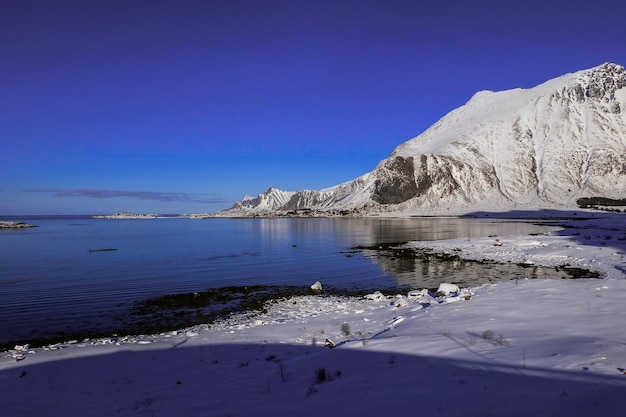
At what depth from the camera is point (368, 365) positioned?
1022 centimetres

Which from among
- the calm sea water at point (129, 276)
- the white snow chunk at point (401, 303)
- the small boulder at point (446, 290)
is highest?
the small boulder at point (446, 290)

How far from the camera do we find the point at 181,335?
1647cm

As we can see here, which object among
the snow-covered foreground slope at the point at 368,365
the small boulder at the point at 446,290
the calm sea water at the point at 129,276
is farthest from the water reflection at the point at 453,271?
the snow-covered foreground slope at the point at 368,365

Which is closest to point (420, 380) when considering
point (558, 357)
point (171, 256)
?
point (558, 357)

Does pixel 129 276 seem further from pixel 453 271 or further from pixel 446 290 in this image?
pixel 453 271

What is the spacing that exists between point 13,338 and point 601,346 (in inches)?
839

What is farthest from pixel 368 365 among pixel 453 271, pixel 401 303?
pixel 453 271

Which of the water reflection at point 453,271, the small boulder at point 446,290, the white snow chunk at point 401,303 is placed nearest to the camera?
the white snow chunk at point 401,303

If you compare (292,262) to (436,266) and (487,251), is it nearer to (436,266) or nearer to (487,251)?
(436,266)

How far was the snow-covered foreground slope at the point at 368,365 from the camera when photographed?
7262 mm

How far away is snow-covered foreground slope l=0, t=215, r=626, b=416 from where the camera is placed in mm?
7262

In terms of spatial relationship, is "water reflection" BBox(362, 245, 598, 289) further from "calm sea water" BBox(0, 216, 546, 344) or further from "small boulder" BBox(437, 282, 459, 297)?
"small boulder" BBox(437, 282, 459, 297)

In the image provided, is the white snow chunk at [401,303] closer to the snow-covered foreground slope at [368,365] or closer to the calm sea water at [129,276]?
the snow-covered foreground slope at [368,365]

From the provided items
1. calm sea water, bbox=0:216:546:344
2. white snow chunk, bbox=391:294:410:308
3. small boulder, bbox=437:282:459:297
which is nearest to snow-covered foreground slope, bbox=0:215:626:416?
white snow chunk, bbox=391:294:410:308
